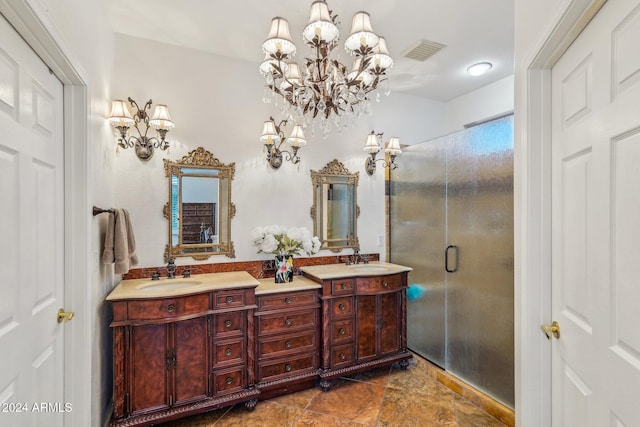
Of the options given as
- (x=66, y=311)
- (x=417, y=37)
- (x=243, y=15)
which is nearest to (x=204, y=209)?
(x=66, y=311)

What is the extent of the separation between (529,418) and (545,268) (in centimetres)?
66

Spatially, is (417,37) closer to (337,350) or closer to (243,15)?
(243,15)

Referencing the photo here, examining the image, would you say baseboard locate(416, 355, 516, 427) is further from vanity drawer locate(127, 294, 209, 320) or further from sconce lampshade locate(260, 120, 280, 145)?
sconce lampshade locate(260, 120, 280, 145)

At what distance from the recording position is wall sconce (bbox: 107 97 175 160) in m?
2.20

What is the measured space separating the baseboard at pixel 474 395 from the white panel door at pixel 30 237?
8.69 feet

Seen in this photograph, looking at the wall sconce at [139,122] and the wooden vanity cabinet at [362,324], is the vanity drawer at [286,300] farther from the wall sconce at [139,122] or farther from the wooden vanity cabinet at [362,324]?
the wall sconce at [139,122]

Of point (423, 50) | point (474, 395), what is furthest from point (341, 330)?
point (423, 50)

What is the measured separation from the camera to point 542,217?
1.34 metres

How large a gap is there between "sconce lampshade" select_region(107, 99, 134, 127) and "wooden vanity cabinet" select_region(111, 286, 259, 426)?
49.1 inches

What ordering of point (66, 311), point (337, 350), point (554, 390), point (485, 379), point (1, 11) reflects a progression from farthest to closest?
1. point (337, 350)
2. point (485, 379)
3. point (66, 311)
4. point (554, 390)
5. point (1, 11)

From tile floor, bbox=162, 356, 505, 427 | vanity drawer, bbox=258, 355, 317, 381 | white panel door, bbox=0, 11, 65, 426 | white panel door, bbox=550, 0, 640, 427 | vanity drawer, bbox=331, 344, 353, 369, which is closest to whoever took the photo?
white panel door, bbox=550, 0, 640, 427

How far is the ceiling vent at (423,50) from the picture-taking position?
2.61 metres

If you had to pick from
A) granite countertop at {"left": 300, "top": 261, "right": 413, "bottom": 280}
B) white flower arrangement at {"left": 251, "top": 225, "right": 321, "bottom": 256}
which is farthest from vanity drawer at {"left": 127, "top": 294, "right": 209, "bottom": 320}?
granite countertop at {"left": 300, "top": 261, "right": 413, "bottom": 280}

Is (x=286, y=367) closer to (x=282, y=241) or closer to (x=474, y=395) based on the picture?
(x=282, y=241)
